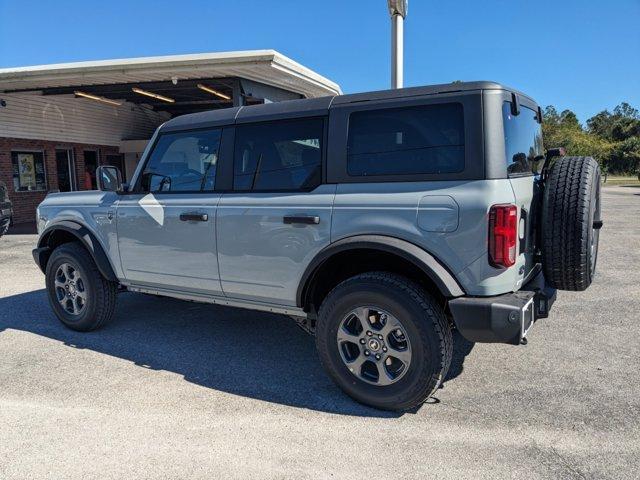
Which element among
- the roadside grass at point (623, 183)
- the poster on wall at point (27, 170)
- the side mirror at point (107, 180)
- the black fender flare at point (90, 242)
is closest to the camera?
the side mirror at point (107, 180)

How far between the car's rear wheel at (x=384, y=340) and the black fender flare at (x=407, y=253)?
185 millimetres

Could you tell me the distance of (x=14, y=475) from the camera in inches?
104

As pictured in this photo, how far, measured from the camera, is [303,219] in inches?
135

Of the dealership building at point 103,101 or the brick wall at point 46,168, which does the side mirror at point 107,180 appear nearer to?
the dealership building at point 103,101

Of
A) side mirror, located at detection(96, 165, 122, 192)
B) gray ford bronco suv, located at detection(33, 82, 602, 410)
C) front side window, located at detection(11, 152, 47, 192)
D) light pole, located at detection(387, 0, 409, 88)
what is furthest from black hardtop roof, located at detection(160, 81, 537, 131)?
front side window, located at detection(11, 152, 47, 192)

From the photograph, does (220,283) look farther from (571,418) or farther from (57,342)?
(571,418)

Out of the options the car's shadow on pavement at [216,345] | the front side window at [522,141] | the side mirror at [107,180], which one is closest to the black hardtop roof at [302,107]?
the front side window at [522,141]

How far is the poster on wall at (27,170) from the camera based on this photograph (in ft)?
51.7

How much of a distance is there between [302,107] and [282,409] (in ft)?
6.92

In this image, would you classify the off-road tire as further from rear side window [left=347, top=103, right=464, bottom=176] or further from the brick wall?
the brick wall

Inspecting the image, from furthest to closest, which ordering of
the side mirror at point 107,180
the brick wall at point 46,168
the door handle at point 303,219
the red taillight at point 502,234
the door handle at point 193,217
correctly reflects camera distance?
1. the brick wall at point 46,168
2. the side mirror at point 107,180
3. the door handle at point 193,217
4. the door handle at point 303,219
5. the red taillight at point 502,234

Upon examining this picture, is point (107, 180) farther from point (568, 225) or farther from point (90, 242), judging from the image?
point (568, 225)

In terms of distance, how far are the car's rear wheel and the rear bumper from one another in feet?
0.56

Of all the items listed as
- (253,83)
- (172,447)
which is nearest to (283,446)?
(172,447)
